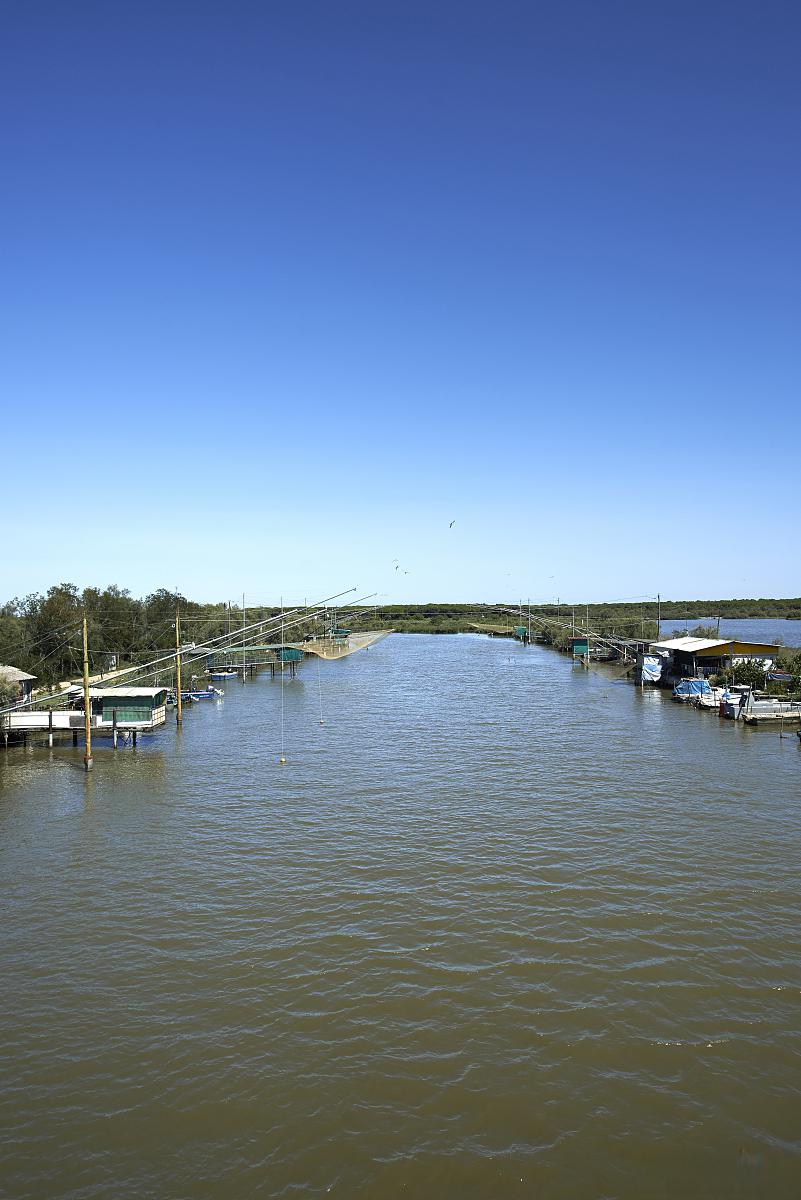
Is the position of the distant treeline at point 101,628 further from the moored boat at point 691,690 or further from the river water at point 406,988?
the moored boat at point 691,690

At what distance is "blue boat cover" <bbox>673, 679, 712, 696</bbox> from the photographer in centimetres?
3672

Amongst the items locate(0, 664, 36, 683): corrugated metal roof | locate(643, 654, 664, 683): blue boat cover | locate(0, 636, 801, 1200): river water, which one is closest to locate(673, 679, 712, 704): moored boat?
locate(643, 654, 664, 683): blue boat cover

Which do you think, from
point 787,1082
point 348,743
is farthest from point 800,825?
point 348,743

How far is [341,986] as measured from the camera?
10.1 metres

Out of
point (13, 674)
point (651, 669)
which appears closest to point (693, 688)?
point (651, 669)

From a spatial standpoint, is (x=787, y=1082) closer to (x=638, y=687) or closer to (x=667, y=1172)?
(x=667, y=1172)

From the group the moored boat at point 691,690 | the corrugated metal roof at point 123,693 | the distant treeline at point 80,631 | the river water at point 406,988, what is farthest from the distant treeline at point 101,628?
the moored boat at point 691,690

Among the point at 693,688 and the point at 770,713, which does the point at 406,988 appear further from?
the point at 693,688

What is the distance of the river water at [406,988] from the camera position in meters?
7.06

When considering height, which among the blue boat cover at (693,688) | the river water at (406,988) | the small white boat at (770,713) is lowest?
the river water at (406,988)

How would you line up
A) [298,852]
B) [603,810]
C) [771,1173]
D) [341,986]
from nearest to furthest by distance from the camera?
[771,1173], [341,986], [298,852], [603,810]

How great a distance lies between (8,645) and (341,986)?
1310 inches

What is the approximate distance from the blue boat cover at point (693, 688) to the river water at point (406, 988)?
623 inches

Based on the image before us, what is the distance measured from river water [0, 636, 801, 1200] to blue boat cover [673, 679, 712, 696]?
51.9ft
